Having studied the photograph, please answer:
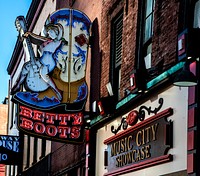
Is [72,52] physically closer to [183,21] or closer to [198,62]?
[183,21]

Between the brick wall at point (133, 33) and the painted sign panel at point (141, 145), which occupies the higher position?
the brick wall at point (133, 33)

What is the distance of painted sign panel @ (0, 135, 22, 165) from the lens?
1188 inches

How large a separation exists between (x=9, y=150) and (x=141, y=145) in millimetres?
19319

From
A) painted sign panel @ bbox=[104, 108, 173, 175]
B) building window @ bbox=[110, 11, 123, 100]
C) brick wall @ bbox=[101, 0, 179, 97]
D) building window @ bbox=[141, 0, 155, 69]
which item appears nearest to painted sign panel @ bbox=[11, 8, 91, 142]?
brick wall @ bbox=[101, 0, 179, 97]

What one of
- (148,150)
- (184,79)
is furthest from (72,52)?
(184,79)

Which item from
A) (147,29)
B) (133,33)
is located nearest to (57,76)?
(133,33)

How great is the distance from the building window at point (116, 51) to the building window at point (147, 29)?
2.08 meters

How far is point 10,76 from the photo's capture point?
1698 inches

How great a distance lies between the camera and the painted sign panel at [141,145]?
38.5ft

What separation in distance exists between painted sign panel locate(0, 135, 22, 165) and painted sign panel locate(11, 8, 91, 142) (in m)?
11.8

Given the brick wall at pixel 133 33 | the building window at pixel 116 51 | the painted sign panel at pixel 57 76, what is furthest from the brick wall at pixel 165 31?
the painted sign panel at pixel 57 76

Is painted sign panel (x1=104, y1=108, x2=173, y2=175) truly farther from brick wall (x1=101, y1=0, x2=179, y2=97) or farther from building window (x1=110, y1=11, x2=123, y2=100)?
building window (x1=110, y1=11, x2=123, y2=100)

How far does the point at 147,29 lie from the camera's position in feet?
46.9

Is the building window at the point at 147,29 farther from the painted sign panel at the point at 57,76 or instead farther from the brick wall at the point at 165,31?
the painted sign panel at the point at 57,76
